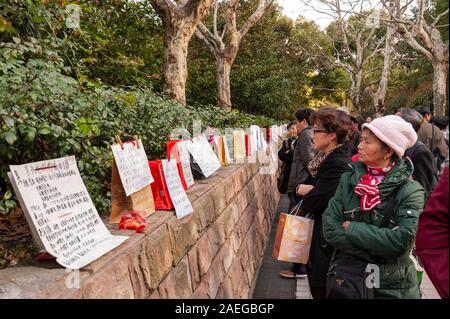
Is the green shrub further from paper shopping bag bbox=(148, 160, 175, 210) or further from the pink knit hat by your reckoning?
the pink knit hat

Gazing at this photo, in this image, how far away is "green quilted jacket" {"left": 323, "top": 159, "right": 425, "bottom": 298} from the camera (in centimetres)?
251

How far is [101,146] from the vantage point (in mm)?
3537

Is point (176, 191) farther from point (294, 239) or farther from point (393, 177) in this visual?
point (393, 177)

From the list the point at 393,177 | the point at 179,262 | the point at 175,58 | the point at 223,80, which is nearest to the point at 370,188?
the point at 393,177

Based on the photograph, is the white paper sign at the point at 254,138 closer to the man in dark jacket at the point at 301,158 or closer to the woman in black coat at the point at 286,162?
the woman in black coat at the point at 286,162

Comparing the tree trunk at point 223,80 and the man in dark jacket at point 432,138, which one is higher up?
the tree trunk at point 223,80

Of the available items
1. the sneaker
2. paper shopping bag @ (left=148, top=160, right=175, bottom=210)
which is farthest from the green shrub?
the sneaker

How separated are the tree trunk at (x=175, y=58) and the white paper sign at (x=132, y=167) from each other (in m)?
5.35

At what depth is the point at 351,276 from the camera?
8.85 feet

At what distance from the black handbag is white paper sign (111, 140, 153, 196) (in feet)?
4.42

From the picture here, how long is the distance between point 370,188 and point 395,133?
41 centimetres

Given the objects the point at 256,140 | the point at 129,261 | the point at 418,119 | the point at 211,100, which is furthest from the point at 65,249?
the point at 211,100

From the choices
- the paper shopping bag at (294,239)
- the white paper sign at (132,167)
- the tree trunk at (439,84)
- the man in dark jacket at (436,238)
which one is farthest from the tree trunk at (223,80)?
the man in dark jacket at (436,238)

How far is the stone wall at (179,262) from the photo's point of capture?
187 cm
